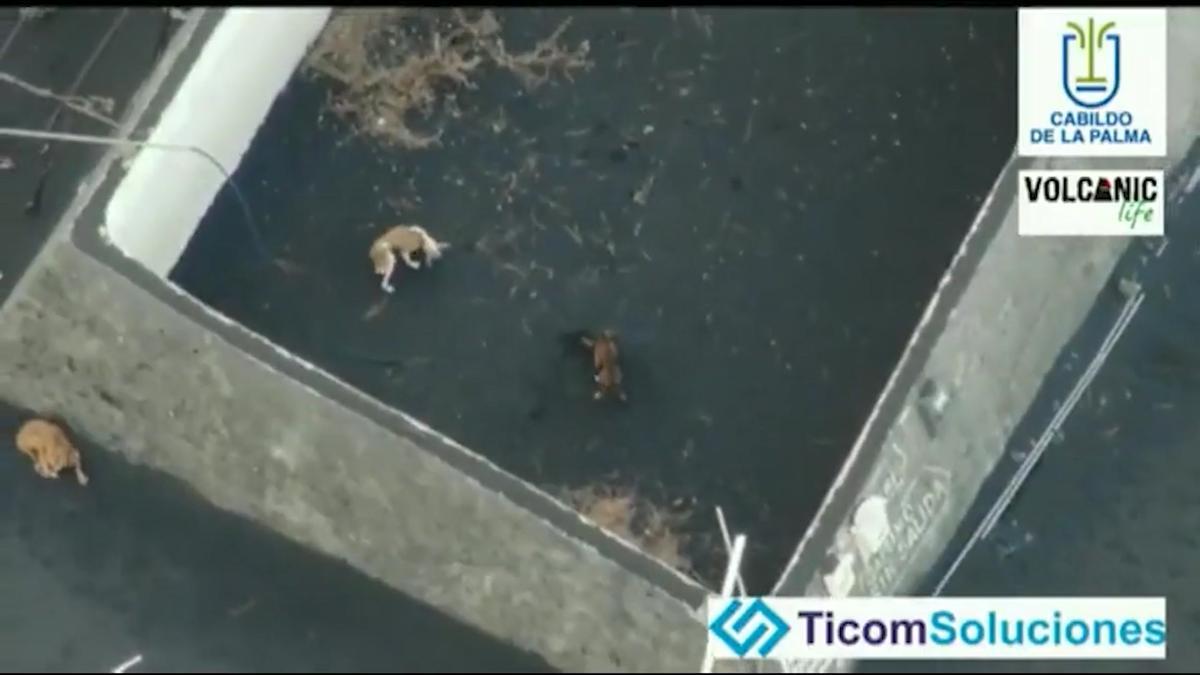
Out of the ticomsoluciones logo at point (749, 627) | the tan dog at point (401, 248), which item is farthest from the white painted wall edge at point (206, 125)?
the ticomsoluciones logo at point (749, 627)

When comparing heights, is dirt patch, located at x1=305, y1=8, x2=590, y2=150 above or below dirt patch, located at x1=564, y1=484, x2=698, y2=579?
above

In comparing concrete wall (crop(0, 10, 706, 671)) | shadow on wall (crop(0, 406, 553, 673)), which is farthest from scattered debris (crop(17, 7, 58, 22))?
shadow on wall (crop(0, 406, 553, 673))

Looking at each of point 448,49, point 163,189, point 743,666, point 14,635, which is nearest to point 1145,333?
point 743,666

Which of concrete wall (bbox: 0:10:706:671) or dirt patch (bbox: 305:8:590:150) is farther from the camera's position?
dirt patch (bbox: 305:8:590:150)

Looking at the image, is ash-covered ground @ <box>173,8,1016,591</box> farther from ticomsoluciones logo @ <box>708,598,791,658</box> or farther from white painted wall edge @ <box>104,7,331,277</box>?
ticomsoluciones logo @ <box>708,598,791,658</box>

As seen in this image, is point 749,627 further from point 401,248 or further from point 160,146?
point 160,146

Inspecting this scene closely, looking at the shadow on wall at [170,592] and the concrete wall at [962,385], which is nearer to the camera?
the concrete wall at [962,385]

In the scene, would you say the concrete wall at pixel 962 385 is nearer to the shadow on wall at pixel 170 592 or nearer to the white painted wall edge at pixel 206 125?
the shadow on wall at pixel 170 592
